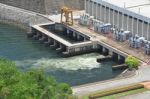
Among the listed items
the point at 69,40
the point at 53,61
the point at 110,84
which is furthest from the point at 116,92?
the point at 69,40

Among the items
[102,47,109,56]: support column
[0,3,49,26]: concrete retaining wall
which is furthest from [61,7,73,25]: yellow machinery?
[102,47,109,56]: support column

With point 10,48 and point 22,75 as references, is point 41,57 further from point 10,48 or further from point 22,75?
point 22,75

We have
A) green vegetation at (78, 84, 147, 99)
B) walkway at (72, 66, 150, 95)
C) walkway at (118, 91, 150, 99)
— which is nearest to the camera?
green vegetation at (78, 84, 147, 99)

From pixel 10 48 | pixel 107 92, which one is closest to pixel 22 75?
pixel 107 92

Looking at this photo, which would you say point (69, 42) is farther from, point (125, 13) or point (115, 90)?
point (115, 90)

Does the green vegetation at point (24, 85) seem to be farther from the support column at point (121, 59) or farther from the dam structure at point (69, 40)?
the support column at point (121, 59)

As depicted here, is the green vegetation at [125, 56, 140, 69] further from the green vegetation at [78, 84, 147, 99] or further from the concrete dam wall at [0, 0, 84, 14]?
the concrete dam wall at [0, 0, 84, 14]
